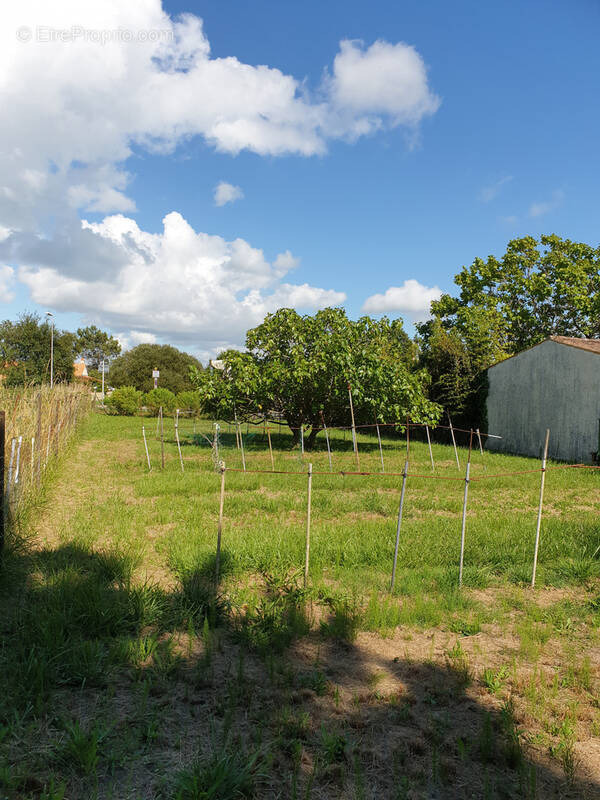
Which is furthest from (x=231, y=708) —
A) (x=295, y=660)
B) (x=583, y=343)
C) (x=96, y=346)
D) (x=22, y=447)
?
(x=96, y=346)

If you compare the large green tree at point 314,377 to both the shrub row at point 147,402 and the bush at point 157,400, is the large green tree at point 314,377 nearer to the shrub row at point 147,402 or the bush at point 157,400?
the shrub row at point 147,402

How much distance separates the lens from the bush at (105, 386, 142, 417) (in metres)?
37.8

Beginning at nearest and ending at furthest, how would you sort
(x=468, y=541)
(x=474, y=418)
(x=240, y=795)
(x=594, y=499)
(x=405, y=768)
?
(x=240, y=795) < (x=405, y=768) < (x=468, y=541) < (x=594, y=499) < (x=474, y=418)

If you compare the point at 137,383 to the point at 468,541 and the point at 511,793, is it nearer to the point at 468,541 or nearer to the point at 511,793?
the point at 468,541

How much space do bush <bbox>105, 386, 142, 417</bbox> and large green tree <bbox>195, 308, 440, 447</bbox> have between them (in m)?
21.1

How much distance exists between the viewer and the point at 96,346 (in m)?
73.8

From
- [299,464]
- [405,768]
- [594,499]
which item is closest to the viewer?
[405,768]

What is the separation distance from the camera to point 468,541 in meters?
7.24

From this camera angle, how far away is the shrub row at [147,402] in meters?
37.8

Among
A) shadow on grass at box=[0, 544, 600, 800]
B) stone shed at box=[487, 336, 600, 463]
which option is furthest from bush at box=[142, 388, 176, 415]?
shadow on grass at box=[0, 544, 600, 800]

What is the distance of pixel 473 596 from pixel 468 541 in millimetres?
1827

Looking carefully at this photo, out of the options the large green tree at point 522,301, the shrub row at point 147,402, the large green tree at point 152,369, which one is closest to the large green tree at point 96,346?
the large green tree at point 152,369

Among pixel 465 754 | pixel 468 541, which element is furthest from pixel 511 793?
pixel 468 541

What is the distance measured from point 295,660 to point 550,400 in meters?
19.0
